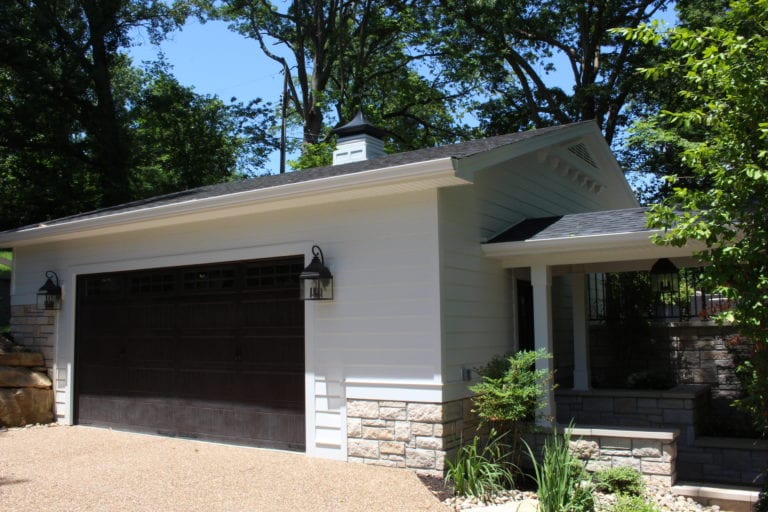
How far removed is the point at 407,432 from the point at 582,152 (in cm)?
626

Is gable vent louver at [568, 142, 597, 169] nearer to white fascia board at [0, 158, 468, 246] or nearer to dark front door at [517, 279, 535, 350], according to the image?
dark front door at [517, 279, 535, 350]

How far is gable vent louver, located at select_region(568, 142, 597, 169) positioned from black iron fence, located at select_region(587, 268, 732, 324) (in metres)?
1.99

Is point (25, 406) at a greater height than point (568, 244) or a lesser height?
lesser

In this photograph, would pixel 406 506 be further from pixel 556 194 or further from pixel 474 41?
pixel 474 41

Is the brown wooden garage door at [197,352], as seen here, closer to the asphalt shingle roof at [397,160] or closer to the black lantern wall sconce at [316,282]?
the black lantern wall sconce at [316,282]

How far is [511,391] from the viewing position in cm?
655

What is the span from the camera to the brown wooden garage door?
789cm

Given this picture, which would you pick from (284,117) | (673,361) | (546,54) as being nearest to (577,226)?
(673,361)

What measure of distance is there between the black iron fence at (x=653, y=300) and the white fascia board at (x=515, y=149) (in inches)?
93.6

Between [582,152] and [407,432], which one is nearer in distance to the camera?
[407,432]

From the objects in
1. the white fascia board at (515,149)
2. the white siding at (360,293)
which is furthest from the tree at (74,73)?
the white fascia board at (515,149)

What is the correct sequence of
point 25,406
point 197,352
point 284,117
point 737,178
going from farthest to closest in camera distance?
point 284,117, point 25,406, point 197,352, point 737,178

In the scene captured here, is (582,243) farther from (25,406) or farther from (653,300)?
(25,406)

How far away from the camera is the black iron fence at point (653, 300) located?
32.7 feet
